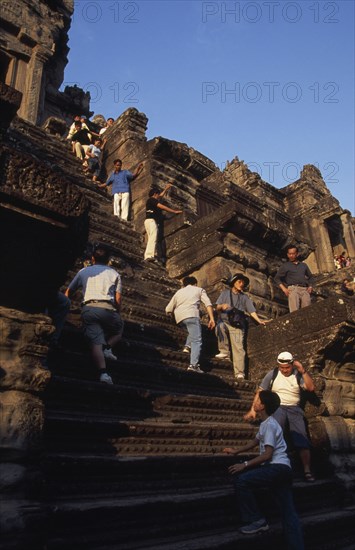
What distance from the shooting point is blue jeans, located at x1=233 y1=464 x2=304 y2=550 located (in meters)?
3.36

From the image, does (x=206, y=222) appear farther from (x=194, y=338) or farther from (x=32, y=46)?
(x=32, y=46)

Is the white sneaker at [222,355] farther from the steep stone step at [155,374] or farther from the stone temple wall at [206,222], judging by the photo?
the stone temple wall at [206,222]

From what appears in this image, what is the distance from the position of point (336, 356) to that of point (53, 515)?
4.08 metres

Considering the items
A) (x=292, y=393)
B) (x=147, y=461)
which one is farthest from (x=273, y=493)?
(x=292, y=393)

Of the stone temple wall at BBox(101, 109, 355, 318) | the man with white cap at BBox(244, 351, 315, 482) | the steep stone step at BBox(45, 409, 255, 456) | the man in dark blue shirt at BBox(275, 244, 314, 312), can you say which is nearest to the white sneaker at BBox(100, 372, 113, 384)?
the steep stone step at BBox(45, 409, 255, 456)

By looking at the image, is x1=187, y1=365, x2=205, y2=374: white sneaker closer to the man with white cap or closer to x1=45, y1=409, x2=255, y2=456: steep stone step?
the man with white cap

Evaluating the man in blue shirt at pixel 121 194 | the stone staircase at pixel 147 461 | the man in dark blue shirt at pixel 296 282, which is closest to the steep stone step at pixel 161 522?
the stone staircase at pixel 147 461

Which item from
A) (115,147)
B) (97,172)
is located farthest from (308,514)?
(115,147)

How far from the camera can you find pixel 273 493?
359 centimetres

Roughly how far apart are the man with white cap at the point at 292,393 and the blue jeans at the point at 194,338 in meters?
1.01

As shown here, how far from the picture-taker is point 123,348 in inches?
213

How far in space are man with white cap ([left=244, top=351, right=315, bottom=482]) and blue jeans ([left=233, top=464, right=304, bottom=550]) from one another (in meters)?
1.29

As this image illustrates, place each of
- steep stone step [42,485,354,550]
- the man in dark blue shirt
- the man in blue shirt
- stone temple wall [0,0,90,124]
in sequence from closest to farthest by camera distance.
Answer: steep stone step [42,485,354,550], the man in dark blue shirt, the man in blue shirt, stone temple wall [0,0,90,124]

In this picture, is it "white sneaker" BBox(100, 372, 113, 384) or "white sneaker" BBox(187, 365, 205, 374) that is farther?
"white sneaker" BBox(187, 365, 205, 374)
